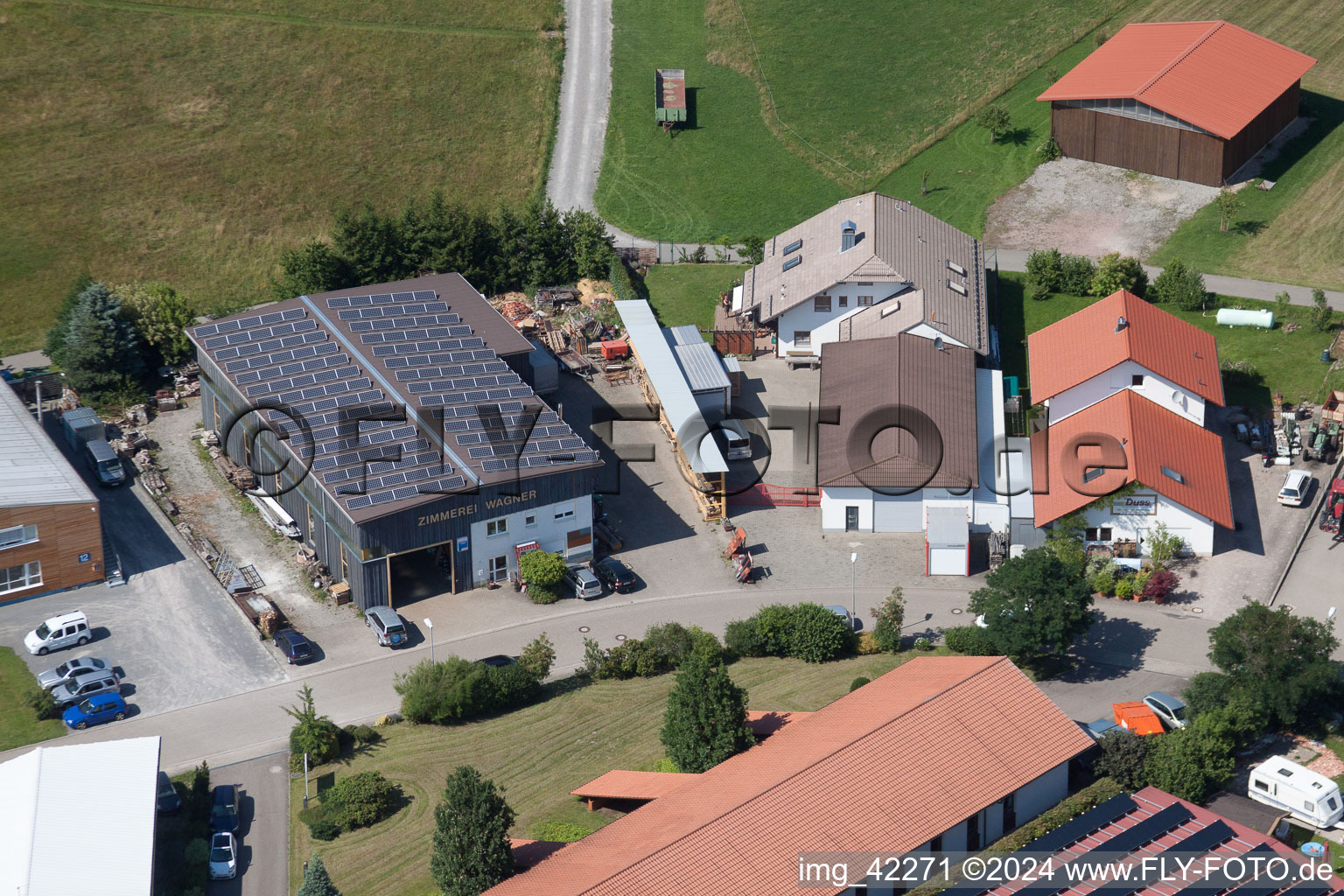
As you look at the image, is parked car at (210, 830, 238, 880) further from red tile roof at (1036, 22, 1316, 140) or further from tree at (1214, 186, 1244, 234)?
red tile roof at (1036, 22, 1316, 140)

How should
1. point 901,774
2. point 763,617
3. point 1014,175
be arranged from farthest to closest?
point 1014,175 < point 763,617 < point 901,774

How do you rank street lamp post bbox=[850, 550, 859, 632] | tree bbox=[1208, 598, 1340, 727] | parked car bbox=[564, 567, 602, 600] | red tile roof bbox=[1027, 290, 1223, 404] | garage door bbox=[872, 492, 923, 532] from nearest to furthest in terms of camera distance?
1. tree bbox=[1208, 598, 1340, 727]
2. street lamp post bbox=[850, 550, 859, 632]
3. parked car bbox=[564, 567, 602, 600]
4. garage door bbox=[872, 492, 923, 532]
5. red tile roof bbox=[1027, 290, 1223, 404]

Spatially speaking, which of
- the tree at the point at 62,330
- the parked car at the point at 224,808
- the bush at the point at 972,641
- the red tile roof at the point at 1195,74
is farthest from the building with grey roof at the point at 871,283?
the parked car at the point at 224,808

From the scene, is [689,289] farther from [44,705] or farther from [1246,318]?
[44,705]

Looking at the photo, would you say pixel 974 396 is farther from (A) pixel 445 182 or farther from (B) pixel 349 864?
(A) pixel 445 182

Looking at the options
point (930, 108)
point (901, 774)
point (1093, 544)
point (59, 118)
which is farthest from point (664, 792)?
point (59, 118)

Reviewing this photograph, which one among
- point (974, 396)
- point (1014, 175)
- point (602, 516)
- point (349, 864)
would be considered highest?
point (1014, 175)

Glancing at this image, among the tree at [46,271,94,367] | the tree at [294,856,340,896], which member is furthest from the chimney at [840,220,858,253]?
the tree at [294,856,340,896]

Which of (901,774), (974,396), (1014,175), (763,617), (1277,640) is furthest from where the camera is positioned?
(1014,175)
